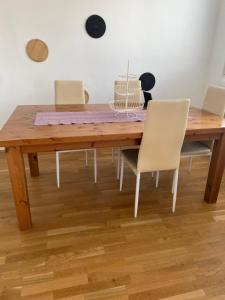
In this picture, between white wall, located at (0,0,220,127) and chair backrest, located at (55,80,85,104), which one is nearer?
chair backrest, located at (55,80,85,104)

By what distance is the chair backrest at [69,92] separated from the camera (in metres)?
2.57

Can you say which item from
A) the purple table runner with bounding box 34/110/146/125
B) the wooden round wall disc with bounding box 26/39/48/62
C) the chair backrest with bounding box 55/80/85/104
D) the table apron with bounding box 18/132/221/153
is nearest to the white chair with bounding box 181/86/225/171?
the table apron with bounding box 18/132/221/153

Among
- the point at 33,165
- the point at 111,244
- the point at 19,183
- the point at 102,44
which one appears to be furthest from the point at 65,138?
the point at 102,44

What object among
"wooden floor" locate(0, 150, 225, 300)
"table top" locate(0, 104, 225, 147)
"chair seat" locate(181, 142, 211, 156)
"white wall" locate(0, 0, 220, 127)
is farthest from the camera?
"white wall" locate(0, 0, 220, 127)

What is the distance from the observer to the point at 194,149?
2.23 meters

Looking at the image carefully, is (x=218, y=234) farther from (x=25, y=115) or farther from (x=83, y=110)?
(x=25, y=115)

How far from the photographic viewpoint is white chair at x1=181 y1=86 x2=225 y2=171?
86.6 inches

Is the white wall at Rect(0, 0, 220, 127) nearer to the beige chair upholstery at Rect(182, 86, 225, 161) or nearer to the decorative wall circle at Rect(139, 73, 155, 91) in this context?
the decorative wall circle at Rect(139, 73, 155, 91)

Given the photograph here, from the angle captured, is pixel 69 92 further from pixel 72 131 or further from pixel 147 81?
pixel 147 81

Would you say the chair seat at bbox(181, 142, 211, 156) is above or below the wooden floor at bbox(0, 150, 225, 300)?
above

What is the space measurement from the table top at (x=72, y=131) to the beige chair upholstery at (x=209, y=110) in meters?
0.28

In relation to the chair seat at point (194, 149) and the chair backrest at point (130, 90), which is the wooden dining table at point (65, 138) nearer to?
the chair seat at point (194, 149)

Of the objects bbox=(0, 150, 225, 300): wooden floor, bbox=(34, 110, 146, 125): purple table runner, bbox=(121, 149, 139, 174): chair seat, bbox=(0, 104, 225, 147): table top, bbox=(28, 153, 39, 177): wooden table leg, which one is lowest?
bbox=(0, 150, 225, 300): wooden floor

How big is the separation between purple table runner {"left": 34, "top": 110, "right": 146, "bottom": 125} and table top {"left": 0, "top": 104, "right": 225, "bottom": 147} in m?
0.07
